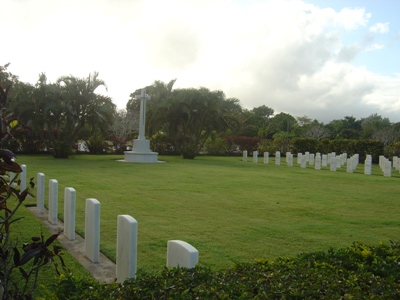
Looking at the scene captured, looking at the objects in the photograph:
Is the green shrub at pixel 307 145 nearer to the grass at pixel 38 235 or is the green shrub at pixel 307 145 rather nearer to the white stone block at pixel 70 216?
the grass at pixel 38 235

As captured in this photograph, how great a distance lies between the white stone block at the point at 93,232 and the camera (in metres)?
5.35

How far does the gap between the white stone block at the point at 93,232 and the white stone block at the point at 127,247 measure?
0.91 metres

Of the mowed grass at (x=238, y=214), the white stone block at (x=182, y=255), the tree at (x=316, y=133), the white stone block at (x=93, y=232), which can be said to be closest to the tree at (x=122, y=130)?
the mowed grass at (x=238, y=214)

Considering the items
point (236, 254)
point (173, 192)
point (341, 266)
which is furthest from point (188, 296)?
point (173, 192)

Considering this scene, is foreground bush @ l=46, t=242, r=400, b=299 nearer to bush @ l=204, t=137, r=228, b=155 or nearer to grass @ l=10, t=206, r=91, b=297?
grass @ l=10, t=206, r=91, b=297

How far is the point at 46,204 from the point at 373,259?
7466 millimetres

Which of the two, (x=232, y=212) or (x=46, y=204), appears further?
(x=46, y=204)

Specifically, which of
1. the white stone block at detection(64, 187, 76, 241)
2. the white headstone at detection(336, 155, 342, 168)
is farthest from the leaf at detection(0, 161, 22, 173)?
the white headstone at detection(336, 155, 342, 168)

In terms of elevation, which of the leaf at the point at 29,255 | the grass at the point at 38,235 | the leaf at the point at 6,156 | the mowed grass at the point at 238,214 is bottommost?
the grass at the point at 38,235

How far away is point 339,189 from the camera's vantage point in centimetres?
1325

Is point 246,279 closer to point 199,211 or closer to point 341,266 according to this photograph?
point 341,266

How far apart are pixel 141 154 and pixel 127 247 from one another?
70.3 feet

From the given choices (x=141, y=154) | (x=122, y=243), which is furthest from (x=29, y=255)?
(x=141, y=154)

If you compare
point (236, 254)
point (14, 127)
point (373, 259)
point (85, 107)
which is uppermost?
point (85, 107)
